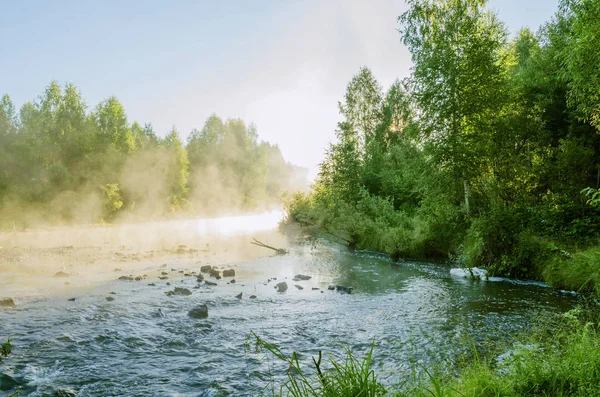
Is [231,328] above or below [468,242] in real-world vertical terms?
below

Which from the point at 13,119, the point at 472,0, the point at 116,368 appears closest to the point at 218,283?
the point at 116,368

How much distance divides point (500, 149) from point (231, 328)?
13.6 metres

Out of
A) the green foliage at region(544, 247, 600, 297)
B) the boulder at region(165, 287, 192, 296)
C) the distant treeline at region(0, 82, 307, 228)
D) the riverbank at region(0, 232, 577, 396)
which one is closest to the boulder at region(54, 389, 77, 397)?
the riverbank at region(0, 232, 577, 396)

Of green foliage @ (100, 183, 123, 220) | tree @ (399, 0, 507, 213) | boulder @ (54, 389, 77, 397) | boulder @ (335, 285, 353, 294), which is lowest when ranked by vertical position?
boulder @ (335, 285, 353, 294)

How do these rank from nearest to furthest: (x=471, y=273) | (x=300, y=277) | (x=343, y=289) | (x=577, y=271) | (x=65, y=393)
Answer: (x=65, y=393) < (x=577, y=271) < (x=343, y=289) < (x=471, y=273) < (x=300, y=277)

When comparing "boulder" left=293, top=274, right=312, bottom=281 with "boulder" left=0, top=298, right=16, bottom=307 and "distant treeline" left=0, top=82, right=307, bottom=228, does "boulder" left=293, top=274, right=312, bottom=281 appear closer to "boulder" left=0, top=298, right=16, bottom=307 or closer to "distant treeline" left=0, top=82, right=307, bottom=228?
"boulder" left=0, top=298, right=16, bottom=307

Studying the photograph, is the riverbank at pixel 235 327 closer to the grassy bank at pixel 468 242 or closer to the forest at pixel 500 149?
the grassy bank at pixel 468 242

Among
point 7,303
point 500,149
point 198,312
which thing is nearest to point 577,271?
point 500,149

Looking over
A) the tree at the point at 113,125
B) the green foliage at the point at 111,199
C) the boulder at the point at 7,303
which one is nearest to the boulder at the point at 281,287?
the boulder at the point at 7,303

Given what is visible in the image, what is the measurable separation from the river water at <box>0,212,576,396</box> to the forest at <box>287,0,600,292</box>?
184 centimetres

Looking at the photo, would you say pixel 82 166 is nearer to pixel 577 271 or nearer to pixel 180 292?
pixel 180 292

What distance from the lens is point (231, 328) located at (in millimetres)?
7953

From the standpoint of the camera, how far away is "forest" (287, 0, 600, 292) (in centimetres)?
1249

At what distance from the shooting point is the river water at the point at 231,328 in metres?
5.50
